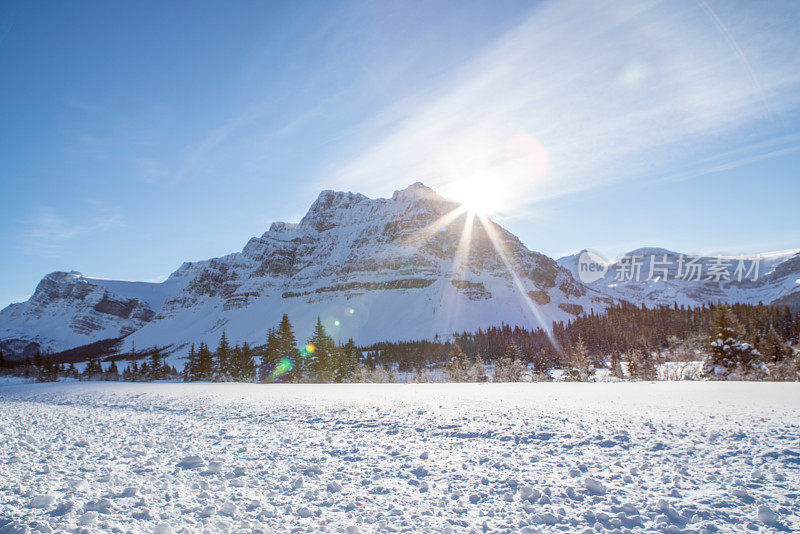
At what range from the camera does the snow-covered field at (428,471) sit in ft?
13.4

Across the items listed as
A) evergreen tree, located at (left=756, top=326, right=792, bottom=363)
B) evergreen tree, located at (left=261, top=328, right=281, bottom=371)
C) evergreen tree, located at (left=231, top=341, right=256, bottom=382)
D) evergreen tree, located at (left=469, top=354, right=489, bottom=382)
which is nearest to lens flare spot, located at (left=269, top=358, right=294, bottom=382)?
evergreen tree, located at (left=261, top=328, right=281, bottom=371)

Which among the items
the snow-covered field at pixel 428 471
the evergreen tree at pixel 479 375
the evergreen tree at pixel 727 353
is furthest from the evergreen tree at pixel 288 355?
the evergreen tree at pixel 727 353

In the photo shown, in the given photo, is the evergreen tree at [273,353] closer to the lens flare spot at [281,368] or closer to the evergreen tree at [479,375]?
the lens flare spot at [281,368]

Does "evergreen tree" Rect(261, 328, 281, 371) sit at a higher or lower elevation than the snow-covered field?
lower

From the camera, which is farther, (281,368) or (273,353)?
(273,353)

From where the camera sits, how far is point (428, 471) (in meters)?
5.52

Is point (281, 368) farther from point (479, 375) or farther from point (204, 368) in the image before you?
point (479, 375)

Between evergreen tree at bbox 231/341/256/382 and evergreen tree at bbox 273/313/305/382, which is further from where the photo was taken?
evergreen tree at bbox 231/341/256/382

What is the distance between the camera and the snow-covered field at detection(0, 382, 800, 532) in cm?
408

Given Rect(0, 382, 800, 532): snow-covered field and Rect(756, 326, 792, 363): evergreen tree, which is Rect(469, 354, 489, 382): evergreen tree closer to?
Rect(756, 326, 792, 363): evergreen tree

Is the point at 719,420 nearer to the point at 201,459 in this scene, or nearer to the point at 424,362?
the point at 201,459

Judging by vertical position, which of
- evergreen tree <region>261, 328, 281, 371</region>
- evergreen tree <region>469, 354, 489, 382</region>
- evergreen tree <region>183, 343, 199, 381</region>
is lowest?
evergreen tree <region>183, 343, 199, 381</region>

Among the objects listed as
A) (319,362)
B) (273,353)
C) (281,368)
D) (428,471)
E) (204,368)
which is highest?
(428,471)

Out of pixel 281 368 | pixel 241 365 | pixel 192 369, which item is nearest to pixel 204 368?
pixel 192 369
